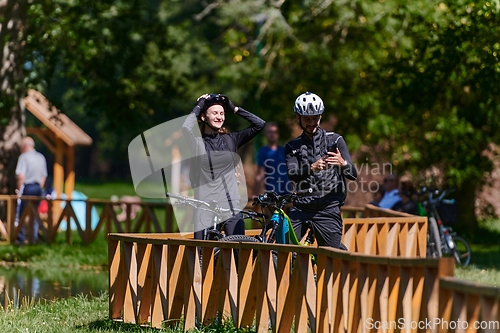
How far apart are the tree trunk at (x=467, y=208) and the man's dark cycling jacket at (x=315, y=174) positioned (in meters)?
12.3

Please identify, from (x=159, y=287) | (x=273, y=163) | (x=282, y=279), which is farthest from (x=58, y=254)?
(x=282, y=279)

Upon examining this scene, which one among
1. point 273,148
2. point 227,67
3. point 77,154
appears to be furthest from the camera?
point 77,154

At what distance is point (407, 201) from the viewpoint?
12117 millimetres

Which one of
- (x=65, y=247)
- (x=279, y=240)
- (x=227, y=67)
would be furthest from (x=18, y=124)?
(x=279, y=240)

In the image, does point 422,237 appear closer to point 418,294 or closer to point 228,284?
point 228,284

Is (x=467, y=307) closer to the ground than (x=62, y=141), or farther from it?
closer to the ground

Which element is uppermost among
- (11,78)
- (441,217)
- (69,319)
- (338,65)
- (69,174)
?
(338,65)

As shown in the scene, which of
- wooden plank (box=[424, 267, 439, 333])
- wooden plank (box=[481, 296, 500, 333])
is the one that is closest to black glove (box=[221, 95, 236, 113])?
wooden plank (box=[424, 267, 439, 333])

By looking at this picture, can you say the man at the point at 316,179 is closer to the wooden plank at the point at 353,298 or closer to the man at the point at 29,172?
the wooden plank at the point at 353,298

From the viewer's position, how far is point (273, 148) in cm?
1109

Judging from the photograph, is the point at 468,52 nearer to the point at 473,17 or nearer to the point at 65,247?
the point at 473,17

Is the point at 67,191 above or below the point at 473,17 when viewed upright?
below

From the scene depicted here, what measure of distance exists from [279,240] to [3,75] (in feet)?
30.0

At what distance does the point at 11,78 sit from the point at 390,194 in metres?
7.43
